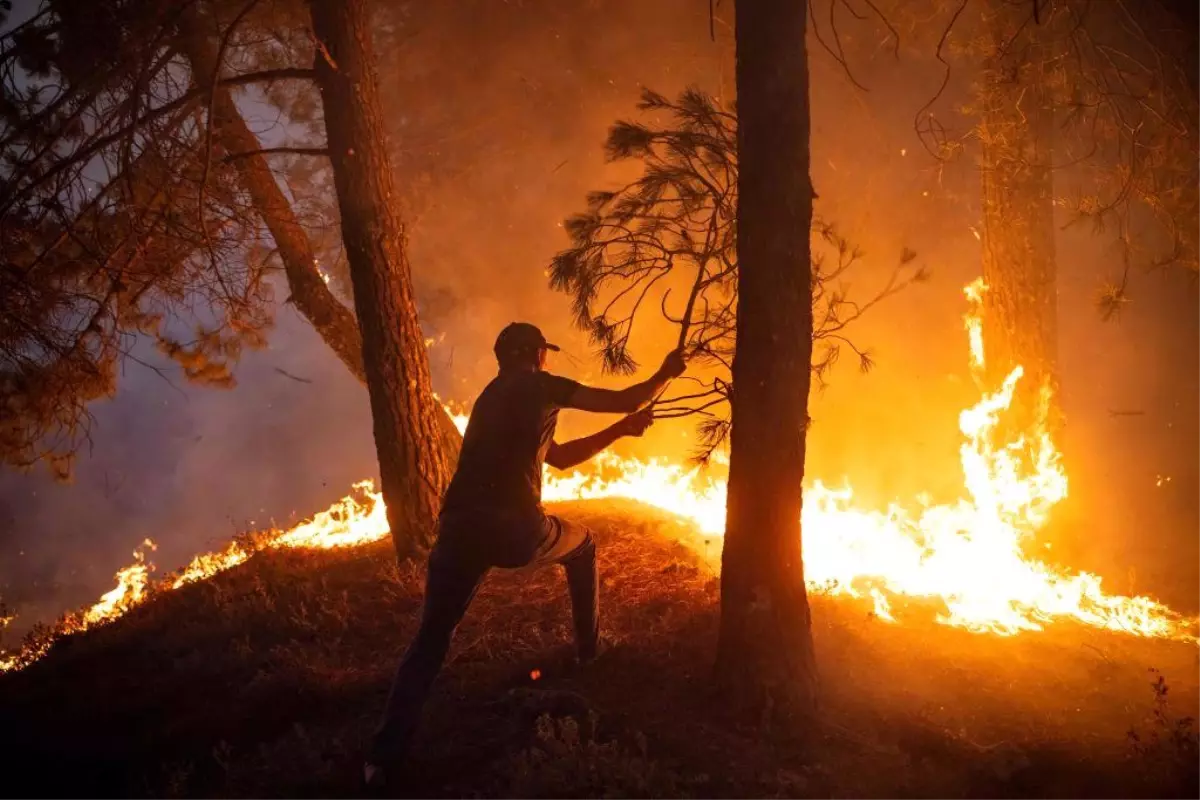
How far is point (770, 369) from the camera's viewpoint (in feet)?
15.9

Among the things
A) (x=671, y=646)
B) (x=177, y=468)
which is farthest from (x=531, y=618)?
(x=177, y=468)

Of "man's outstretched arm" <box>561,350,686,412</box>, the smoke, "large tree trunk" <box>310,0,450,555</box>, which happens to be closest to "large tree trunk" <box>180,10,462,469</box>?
"large tree trunk" <box>310,0,450,555</box>

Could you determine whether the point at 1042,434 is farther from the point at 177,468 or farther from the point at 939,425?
the point at 177,468

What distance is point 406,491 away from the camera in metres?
7.55

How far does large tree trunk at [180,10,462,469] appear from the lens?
27.4ft

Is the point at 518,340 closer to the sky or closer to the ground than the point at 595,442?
closer to the sky

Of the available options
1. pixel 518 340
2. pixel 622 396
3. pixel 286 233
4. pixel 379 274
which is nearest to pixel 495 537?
pixel 622 396

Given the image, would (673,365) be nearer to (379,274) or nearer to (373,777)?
(373,777)

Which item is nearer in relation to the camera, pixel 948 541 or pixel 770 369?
pixel 770 369

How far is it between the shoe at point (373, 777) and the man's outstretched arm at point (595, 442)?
7.03 feet

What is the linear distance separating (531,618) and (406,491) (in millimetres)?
1979

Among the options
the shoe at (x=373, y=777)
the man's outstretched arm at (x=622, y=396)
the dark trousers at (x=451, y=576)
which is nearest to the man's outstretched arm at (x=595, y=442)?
the man's outstretched arm at (x=622, y=396)

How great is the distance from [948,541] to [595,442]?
207 inches

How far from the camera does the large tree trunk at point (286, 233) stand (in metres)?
8.34
